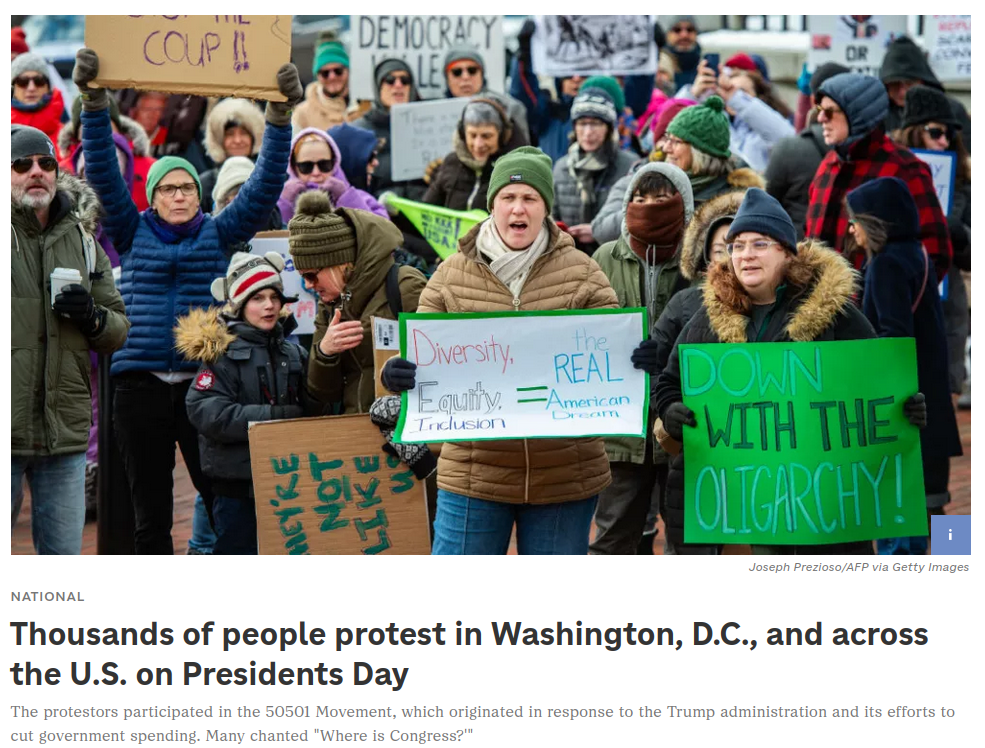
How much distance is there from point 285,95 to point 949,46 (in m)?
6.49

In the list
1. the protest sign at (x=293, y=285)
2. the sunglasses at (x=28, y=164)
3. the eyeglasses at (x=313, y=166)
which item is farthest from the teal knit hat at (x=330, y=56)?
the sunglasses at (x=28, y=164)

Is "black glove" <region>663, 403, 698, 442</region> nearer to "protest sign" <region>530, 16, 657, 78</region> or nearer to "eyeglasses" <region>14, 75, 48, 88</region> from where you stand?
"protest sign" <region>530, 16, 657, 78</region>

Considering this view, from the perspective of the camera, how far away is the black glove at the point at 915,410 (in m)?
4.57

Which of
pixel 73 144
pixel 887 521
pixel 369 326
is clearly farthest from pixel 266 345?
pixel 73 144

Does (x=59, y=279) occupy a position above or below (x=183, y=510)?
above

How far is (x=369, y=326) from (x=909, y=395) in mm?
1835

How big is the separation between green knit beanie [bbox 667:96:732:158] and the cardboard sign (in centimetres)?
202

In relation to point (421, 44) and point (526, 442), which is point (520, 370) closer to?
point (526, 442)

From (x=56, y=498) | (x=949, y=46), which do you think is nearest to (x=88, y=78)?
(x=56, y=498)

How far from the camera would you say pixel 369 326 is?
17.7 feet

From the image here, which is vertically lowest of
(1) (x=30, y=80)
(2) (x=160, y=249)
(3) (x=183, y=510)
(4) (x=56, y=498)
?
(3) (x=183, y=510)

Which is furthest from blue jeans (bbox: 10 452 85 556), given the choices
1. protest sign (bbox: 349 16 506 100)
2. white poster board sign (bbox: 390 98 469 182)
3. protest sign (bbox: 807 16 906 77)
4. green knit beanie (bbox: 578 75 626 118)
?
protest sign (bbox: 807 16 906 77)

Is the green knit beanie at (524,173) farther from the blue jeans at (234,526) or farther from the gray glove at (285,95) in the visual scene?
the blue jeans at (234,526)

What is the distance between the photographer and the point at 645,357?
15.4 ft
